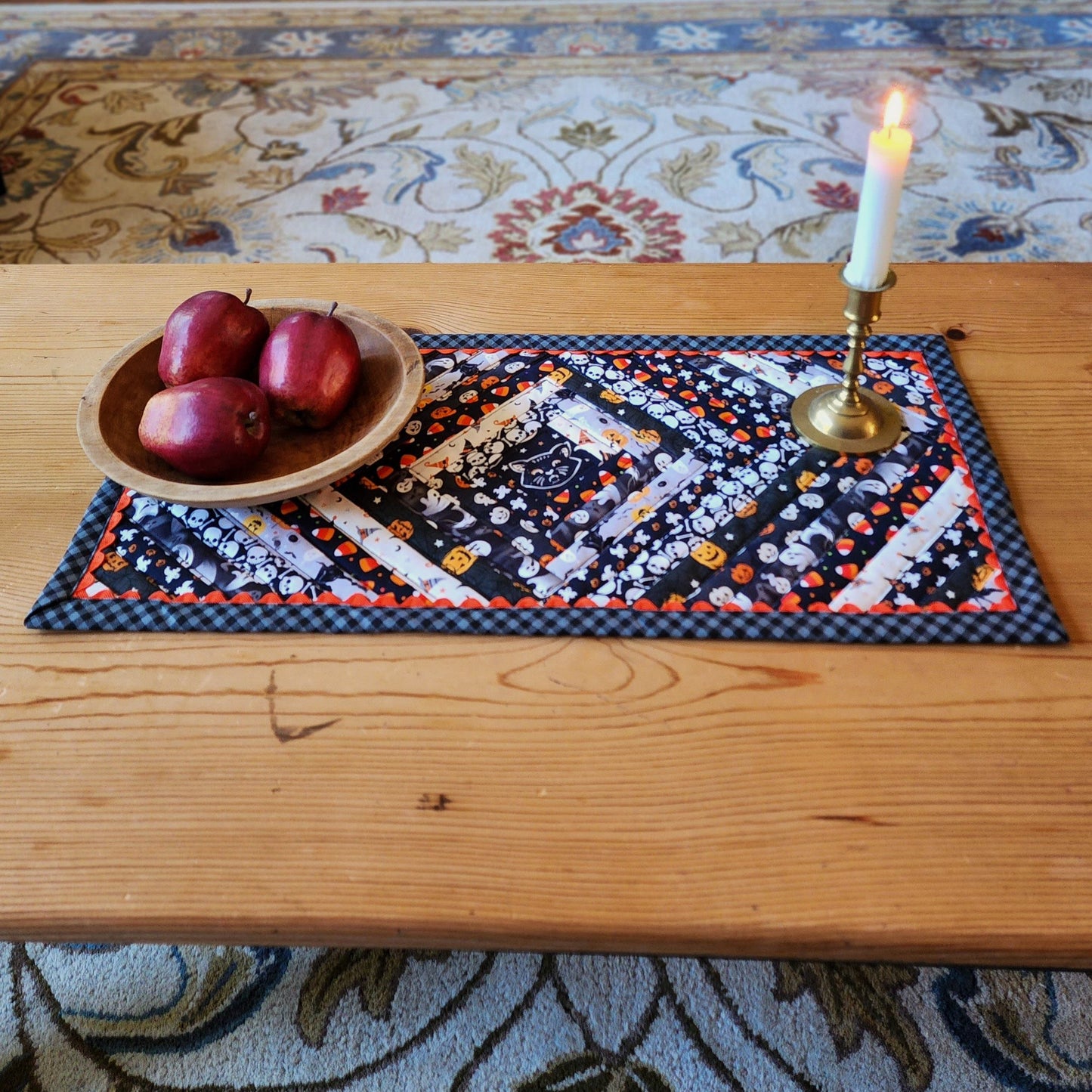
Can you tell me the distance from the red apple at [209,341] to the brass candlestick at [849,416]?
0.45m

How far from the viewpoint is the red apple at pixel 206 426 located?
2.31 feet

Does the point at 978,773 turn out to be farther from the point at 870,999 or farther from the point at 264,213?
the point at 264,213

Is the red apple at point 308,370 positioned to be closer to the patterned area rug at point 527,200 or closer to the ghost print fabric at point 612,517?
the ghost print fabric at point 612,517

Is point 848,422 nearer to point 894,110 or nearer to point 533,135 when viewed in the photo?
point 894,110

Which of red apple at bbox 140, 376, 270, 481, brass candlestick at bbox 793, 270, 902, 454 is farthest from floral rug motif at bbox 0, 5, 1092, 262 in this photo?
red apple at bbox 140, 376, 270, 481

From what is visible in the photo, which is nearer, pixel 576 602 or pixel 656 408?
pixel 576 602

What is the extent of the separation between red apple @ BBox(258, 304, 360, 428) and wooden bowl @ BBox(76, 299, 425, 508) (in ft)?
0.07

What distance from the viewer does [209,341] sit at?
770mm

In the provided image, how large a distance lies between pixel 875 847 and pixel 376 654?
0.33 metres

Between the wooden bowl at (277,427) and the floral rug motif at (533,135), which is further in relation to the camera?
the floral rug motif at (533,135)

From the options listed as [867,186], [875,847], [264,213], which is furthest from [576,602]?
[264,213]

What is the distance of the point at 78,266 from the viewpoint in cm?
100

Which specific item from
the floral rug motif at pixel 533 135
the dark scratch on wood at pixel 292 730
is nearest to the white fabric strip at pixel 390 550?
the dark scratch on wood at pixel 292 730

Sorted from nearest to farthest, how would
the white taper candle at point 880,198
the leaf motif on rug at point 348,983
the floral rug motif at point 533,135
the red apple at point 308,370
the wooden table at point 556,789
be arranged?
the wooden table at point 556,789 → the white taper candle at point 880,198 → the red apple at point 308,370 → the leaf motif on rug at point 348,983 → the floral rug motif at point 533,135
